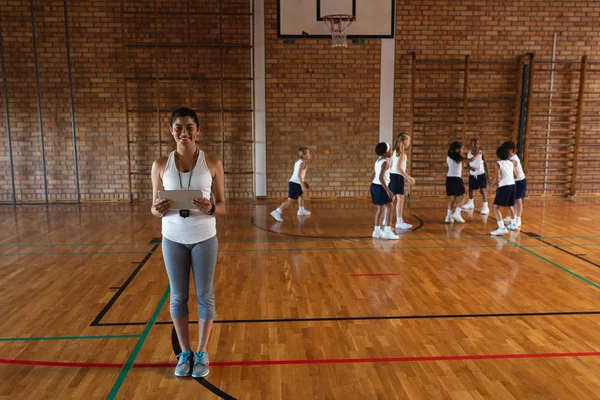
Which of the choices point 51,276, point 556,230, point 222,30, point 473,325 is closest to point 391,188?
point 556,230

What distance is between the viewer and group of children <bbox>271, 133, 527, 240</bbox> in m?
6.80

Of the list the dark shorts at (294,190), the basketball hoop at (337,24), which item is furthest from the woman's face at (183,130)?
the basketball hoop at (337,24)

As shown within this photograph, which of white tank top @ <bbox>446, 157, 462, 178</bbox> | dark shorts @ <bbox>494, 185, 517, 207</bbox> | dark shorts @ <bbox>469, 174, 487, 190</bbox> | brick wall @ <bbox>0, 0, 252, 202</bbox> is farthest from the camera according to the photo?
brick wall @ <bbox>0, 0, 252, 202</bbox>

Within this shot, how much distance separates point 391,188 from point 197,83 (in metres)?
5.25

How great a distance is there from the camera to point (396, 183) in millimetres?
7480

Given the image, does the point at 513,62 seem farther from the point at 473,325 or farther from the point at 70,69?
the point at 70,69

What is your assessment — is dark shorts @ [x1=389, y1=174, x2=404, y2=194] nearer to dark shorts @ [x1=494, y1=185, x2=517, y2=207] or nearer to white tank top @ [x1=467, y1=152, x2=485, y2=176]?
dark shorts @ [x1=494, y1=185, x2=517, y2=207]

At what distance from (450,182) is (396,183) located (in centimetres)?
140

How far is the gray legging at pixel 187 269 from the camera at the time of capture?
298 cm

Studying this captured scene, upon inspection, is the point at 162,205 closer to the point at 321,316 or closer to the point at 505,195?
the point at 321,316

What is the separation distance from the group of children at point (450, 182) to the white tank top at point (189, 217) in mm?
3864

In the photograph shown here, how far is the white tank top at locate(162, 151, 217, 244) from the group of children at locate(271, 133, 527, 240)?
3.86m

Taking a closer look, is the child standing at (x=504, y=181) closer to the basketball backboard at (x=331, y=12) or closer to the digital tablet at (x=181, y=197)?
the basketball backboard at (x=331, y=12)

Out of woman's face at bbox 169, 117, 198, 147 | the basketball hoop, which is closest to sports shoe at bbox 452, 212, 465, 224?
the basketball hoop
